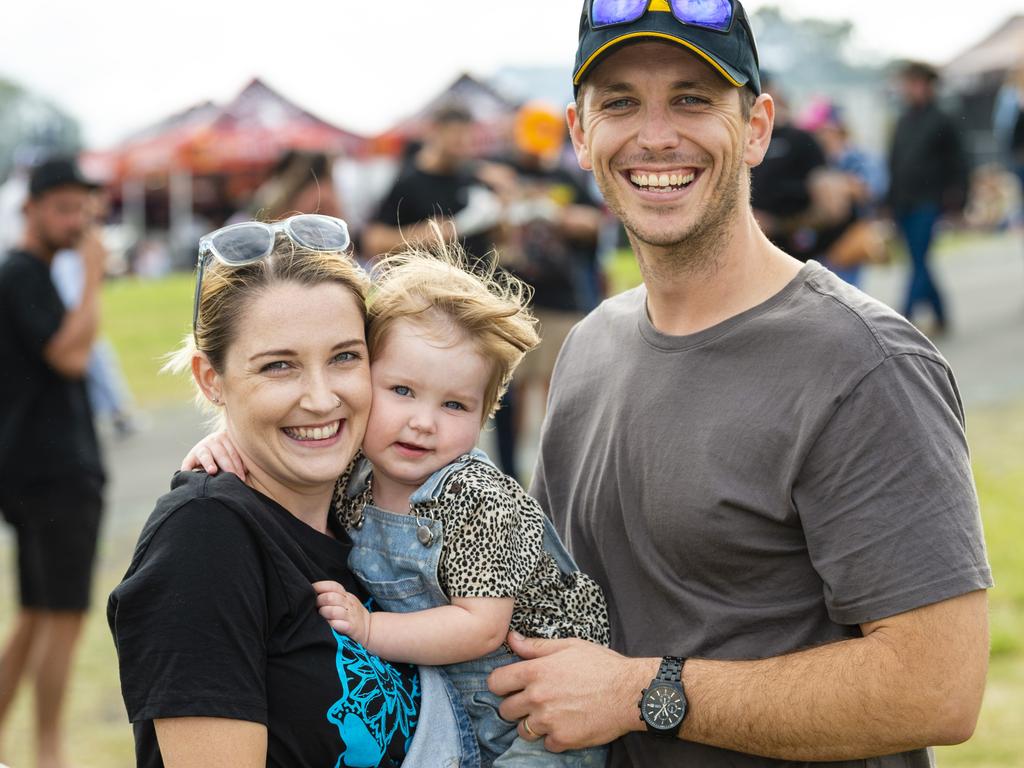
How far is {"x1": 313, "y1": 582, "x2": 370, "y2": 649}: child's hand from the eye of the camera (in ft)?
7.12

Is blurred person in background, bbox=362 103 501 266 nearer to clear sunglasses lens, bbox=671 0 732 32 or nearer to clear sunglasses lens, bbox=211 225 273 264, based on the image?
clear sunglasses lens, bbox=671 0 732 32

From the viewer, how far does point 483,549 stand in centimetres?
241

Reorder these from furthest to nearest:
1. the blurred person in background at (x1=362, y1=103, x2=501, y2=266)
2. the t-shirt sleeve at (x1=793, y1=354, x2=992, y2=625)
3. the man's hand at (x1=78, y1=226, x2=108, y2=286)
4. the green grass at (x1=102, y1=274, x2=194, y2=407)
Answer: the green grass at (x1=102, y1=274, x2=194, y2=407) → the blurred person in background at (x1=362, y1=103, x2=501, y2=266) → the man's hand at (x1=78, y1=226, x2=108, y2=286) → the t-shirt sleeve at (x1=793, y1=354, x2=992, y2=625)

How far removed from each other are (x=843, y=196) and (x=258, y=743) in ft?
24.5

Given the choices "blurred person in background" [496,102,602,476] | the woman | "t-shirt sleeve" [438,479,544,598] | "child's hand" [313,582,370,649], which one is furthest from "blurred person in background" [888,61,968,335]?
"child's hand" [313,582,370,649]

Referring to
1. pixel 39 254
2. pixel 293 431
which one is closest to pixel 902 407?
pixel 293 431

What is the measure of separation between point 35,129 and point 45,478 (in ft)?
22.6

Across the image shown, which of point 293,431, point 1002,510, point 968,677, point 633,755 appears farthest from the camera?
point 1002,510

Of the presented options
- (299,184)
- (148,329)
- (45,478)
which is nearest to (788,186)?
(299,184)

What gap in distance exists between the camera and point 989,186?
2791 cm

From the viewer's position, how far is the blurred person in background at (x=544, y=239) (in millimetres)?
7637

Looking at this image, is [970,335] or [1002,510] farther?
[970,335]

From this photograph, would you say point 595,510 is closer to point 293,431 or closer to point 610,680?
point 610,680

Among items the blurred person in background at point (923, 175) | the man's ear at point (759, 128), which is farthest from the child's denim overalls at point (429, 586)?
the blurred person in background at point (923, 175)
